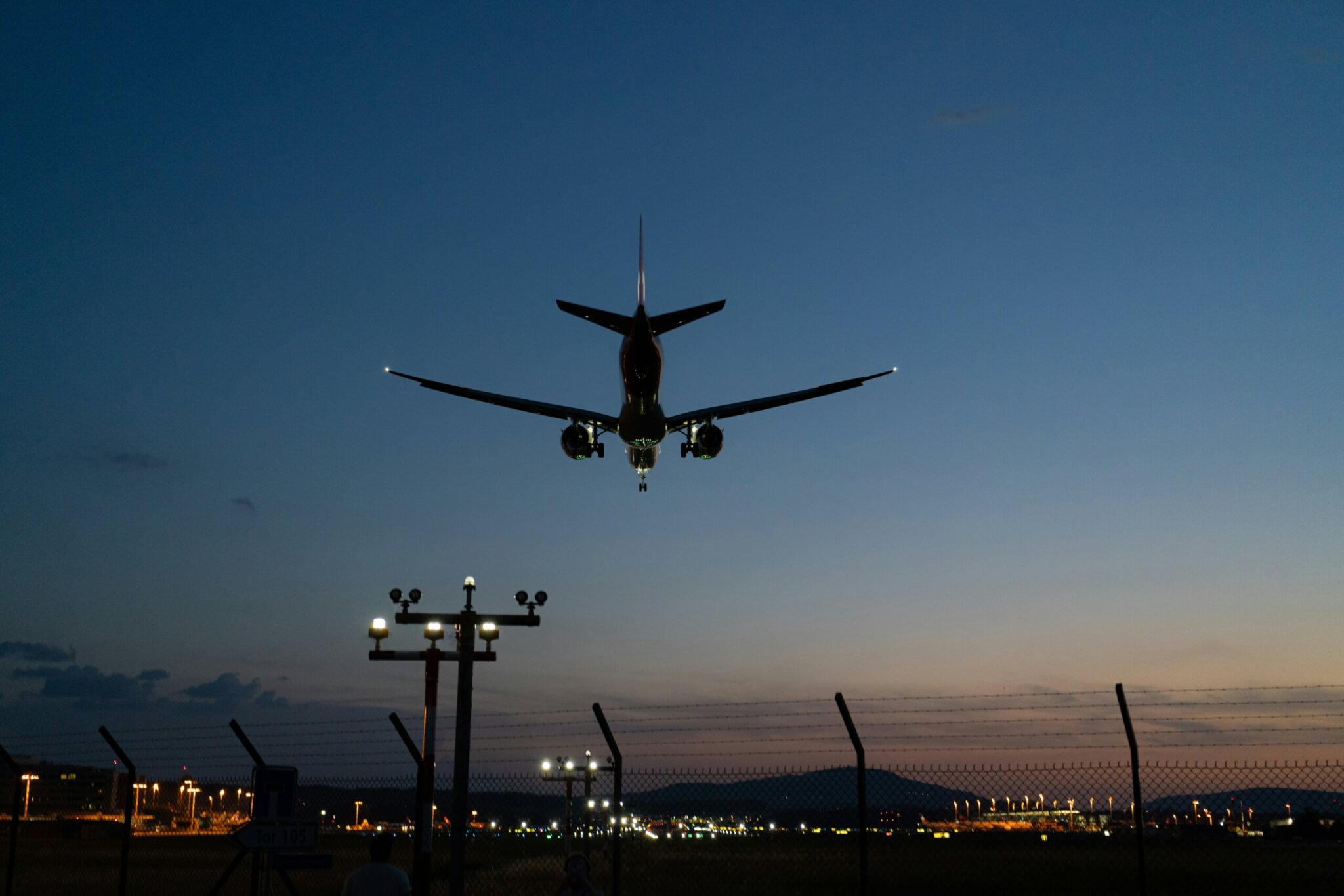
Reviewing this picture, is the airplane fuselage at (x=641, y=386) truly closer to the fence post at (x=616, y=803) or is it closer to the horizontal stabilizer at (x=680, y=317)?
the horizontal stabilizer at (x=680, y=317)

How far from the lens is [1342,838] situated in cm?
1254

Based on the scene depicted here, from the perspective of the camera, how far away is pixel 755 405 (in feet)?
121

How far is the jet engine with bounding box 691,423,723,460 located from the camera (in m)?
36.7

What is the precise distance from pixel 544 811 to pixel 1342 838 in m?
10.1

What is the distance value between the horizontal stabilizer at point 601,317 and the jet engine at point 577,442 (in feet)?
13.5

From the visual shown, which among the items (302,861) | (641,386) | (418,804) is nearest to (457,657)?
(418,804)

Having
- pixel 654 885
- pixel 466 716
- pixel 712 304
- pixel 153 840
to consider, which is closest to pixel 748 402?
pixel 712 304

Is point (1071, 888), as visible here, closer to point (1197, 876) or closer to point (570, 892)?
point (1197, 876)

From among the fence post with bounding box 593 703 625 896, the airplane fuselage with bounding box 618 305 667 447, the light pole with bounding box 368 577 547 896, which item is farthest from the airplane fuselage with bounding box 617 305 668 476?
the fence post with bounding box 593 703 625 896

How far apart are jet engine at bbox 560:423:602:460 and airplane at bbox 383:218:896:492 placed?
0.9 inches

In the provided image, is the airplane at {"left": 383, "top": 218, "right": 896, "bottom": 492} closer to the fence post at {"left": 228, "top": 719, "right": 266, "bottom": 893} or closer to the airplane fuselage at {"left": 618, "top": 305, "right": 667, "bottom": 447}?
the airplane fuselage at {"left": 618, "top": 305, "right": 667, "bottom": 447}

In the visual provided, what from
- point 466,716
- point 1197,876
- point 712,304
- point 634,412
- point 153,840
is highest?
point 712,304

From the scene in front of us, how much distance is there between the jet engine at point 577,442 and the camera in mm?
36906

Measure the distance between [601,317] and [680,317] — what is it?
258 centimetres
